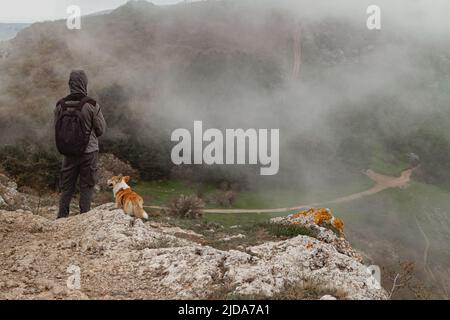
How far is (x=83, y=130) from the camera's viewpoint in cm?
995

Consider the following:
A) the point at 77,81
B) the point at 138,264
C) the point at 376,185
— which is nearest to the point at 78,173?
the point at 77,81

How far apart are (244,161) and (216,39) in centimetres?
5154

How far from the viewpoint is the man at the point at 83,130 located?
9.89m

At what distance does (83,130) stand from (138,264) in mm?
3690

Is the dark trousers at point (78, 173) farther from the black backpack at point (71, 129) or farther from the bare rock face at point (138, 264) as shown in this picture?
the bare rock face at point (138, 264)

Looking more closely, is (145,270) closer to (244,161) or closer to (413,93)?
(244,161)

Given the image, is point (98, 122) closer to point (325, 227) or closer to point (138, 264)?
point (138, 264)

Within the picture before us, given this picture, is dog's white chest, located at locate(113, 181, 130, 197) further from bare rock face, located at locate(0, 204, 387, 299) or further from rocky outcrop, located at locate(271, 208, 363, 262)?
rocky outcrop, located at locate(271, 208, 363, 262)

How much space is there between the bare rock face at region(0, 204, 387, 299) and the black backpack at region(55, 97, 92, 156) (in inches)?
79.4

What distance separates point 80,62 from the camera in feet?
332

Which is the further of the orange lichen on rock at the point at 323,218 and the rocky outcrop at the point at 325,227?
the orange lichen on rock at the point at 323,218

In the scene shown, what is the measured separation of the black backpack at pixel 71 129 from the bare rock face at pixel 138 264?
6.62 ft

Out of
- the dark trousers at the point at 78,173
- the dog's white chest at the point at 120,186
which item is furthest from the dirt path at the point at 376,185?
the dark trousers at the point at 78,173

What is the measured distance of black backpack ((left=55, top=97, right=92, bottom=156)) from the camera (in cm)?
984
